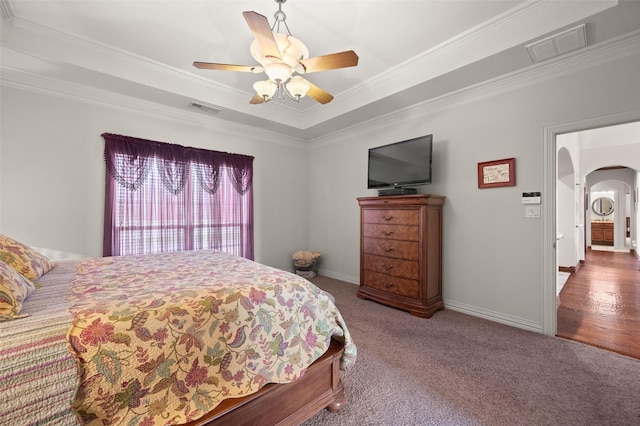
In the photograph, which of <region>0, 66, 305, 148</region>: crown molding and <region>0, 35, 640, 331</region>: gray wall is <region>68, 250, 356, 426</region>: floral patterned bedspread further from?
<region>0, 66, 305, 148</region>: crown molding

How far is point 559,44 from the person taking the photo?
7.16 ft

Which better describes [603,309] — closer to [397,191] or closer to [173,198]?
[397,191]

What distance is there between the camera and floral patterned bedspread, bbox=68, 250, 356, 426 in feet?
3.25

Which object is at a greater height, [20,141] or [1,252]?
[20,141]

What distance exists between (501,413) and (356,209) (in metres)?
2.97

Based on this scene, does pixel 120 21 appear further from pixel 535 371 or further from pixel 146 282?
pixel 535 371

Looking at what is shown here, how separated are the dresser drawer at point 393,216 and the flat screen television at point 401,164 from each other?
1.26ft

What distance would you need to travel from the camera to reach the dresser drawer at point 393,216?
9.80 feet

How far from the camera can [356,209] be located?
423 centimetres

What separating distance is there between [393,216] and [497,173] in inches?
45.4

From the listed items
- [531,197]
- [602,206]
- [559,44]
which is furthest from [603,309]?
[602,206]

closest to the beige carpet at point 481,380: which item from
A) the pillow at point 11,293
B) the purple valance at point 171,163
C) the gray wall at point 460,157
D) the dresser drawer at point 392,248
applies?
the gray wall at point 460,157

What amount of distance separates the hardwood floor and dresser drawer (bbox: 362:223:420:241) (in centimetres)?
157

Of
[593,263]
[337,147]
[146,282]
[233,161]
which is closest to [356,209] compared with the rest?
[337,147]
